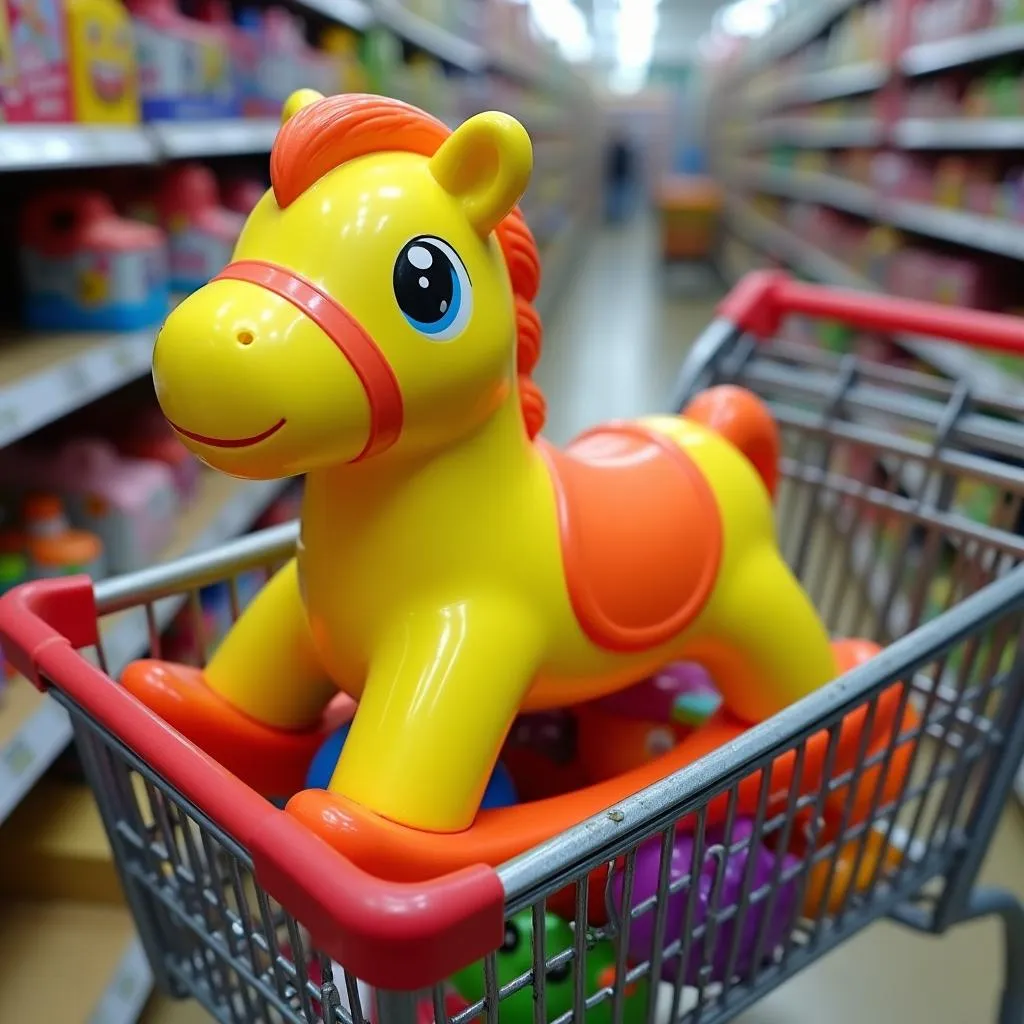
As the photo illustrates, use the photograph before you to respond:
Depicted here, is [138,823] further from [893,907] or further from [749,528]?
[893,907]

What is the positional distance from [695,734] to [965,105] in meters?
2.70

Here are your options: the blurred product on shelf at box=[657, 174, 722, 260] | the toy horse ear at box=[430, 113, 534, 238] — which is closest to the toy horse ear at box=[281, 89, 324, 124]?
the toy horse ear at box=[430, 113, 534, 238]

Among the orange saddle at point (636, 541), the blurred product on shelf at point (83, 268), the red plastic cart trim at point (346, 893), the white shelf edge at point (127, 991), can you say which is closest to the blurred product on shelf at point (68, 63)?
the blurred product on shelf at point (83, 268)

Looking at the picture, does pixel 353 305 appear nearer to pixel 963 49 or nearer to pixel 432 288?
pixel 432 288

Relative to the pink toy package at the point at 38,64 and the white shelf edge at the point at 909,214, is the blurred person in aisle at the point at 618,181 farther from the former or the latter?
the pink toy package at the point at 38,64

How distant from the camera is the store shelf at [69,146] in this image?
47.7 inches

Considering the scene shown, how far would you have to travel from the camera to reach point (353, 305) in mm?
717

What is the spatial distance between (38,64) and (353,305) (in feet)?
3.10

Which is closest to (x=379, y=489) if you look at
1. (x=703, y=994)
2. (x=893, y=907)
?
(x=703, y=994)

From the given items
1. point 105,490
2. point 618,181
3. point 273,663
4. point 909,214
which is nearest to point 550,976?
point 273,663

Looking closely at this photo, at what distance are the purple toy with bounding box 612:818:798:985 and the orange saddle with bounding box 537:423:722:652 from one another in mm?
215

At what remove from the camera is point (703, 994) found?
0.92 m

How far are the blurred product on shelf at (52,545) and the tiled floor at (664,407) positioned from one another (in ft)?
2.15

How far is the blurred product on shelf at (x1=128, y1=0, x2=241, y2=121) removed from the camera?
1.66 meters
